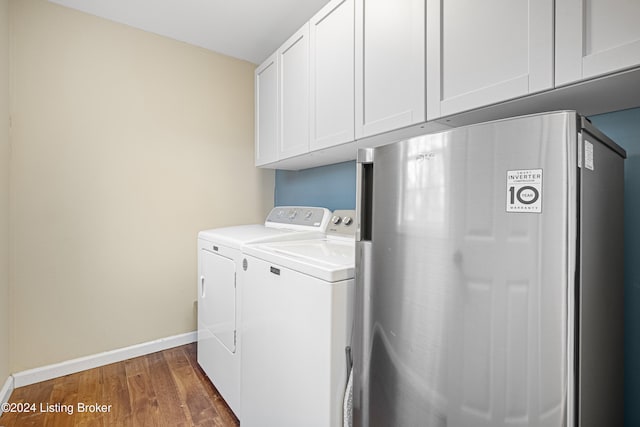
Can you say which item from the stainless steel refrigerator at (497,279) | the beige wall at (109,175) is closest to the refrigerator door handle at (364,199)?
the stainless steel refrigerator at (497,279)

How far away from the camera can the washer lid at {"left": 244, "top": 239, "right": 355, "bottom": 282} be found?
42.4 inches

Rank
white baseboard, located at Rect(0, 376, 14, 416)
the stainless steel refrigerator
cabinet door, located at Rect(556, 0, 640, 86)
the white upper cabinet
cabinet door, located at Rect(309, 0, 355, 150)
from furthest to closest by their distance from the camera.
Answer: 1. white baseboard, located at Rect(0, 376, 14, 416)
2. cabinet door, located at Rect(309, 0, 355, 150)
3. the white upper cabinet
4. cabinet door, located at Rect(556, 0, 640, 86)
5. the stainless steel refrigerator

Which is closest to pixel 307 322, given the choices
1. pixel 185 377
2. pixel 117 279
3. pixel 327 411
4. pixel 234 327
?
pixel 327 411

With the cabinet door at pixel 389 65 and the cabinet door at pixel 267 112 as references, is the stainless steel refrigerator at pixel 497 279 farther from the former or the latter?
the cabinet door at pixel 267 112

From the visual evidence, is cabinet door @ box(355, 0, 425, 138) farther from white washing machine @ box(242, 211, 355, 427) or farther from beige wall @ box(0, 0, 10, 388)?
beige wall @ box(0, 0, 10, 388)

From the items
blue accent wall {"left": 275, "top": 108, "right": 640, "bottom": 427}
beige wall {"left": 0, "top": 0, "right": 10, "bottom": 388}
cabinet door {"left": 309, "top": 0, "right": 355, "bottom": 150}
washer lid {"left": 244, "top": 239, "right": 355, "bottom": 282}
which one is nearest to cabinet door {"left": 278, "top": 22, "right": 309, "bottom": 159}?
cabinet door {"left": 309, "top": 0, "right": 355, "bottom": 150}

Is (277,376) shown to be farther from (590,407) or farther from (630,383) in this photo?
(630,383)

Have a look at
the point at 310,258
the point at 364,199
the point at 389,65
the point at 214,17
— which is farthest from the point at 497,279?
the point at 214,17

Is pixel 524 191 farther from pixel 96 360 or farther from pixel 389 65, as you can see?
pixel 96 360

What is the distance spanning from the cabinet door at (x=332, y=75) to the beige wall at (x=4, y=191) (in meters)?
1.78

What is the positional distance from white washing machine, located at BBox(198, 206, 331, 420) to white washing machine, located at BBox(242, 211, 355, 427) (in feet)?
0.43

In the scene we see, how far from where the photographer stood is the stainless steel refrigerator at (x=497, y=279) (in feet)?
2.17

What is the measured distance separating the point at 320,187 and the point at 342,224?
27.4 inches

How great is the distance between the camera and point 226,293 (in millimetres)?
1785
